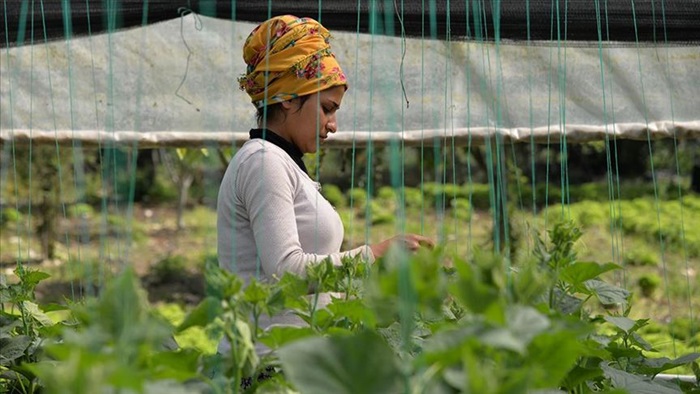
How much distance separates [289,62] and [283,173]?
22 cm

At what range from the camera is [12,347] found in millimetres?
1592

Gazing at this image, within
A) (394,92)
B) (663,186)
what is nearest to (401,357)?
(394,92)

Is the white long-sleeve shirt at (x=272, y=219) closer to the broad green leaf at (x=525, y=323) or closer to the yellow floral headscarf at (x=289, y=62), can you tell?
the yellow floral headscarf at (x=289, y=62)

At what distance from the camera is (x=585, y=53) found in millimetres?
2979

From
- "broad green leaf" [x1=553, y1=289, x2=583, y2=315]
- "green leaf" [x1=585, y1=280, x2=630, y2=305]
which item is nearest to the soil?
"green leaf" [x1=585, y1=280, x2=630, y2=305]

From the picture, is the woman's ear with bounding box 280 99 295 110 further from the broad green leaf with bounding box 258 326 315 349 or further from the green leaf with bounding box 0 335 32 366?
the broad green leaf with bounding box 258 326 315 349

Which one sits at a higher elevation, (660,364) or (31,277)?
(31,277)

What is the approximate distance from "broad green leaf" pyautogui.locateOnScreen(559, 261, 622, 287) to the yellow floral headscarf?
0.70m

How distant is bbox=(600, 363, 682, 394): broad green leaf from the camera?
1.41 m

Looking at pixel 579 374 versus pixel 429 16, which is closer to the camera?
pixel 579 374

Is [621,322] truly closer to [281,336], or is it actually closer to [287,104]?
[281,336]

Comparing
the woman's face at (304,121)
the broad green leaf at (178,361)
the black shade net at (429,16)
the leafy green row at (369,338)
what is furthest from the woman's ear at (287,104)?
the broad green leaf at (178,361)

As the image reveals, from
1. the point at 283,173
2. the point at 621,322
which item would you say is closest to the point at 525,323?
the point at 621,322

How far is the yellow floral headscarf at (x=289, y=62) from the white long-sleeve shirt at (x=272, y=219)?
120mm
